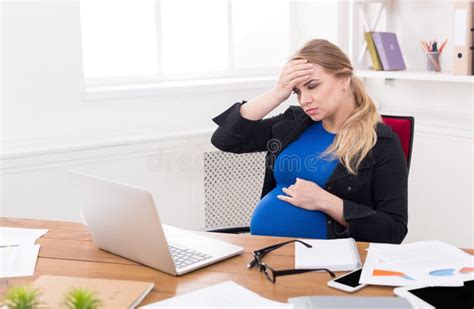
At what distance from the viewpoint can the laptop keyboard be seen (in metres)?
1.68

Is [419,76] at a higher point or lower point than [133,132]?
higher

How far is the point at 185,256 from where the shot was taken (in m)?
1.74

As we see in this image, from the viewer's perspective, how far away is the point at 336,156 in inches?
88.2

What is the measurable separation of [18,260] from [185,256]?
1.42ft

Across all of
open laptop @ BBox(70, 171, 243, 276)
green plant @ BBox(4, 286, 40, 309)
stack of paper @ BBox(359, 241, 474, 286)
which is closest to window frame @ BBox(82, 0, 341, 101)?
open laptop @ BBox(70, 171, 243, 276)

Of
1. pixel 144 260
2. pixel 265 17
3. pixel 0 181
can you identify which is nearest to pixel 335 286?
pixel 144 260

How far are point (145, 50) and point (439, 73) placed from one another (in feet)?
4.92

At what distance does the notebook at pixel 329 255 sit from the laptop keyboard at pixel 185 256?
0.80 ft

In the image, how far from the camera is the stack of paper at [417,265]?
1525 mm

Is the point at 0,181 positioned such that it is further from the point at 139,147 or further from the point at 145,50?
the point at 145,50

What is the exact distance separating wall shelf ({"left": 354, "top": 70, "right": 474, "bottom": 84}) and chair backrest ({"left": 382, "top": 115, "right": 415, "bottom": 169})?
0.76 metres

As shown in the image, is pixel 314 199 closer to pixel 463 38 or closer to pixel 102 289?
pixel 102 289

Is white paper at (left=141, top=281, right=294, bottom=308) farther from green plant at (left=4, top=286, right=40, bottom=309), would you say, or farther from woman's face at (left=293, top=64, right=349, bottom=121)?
woman's face at (left=293, top=64, right=349, bottom=121)

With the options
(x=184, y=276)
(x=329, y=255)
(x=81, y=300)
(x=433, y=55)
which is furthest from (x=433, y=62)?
(x=81, y=300)
